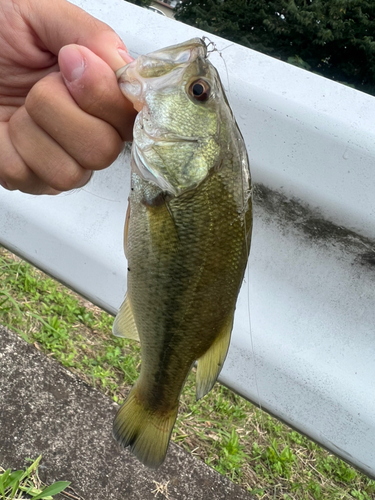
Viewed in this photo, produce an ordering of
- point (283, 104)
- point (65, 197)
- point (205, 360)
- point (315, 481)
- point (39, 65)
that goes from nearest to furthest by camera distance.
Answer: point (205, 360), point (39, 65), point (283, 104), point (315, 481), point (65, 197)

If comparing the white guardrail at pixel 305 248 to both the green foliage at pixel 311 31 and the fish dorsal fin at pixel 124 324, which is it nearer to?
the fish dorsal fin at pixel 124 324

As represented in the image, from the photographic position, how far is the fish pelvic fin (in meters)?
1.32

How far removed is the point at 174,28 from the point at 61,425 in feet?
5.80

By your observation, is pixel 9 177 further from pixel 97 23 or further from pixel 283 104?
pixel 283 104

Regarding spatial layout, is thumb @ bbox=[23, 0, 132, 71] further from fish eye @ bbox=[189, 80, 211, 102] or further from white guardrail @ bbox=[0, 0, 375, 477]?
white guardrail @ bbox=[0, 0, 375, 477]

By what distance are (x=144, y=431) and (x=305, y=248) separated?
3.17 feet

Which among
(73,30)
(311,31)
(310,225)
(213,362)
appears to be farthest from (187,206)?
(311,31)

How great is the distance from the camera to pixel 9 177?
1449mm

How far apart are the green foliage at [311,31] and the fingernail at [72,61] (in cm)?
887

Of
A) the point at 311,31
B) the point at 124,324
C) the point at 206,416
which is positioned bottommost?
the point at 206,416

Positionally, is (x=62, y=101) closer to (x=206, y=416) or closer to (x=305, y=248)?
(x=305, y=248)

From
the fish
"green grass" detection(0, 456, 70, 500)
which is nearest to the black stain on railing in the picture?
the fish

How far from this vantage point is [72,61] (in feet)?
3.90

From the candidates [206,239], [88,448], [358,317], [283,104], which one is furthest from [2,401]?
[283,104]
